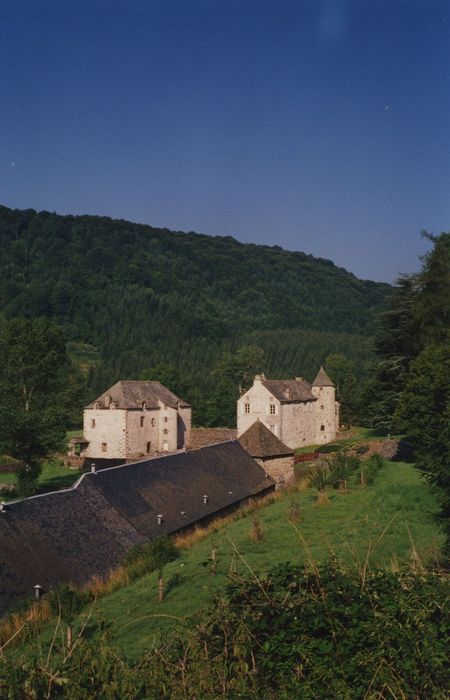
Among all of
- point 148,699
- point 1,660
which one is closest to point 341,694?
point 148,699

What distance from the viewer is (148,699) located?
6492 millimetres

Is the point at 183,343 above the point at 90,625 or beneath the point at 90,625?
above

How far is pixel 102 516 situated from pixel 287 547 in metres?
7.17

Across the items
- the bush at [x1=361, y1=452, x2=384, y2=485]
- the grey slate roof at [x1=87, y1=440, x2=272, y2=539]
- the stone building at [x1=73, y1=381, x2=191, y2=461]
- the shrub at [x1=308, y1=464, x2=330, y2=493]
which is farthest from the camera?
the stone building at [x1=73, y1=381, x2=191, y2=461]

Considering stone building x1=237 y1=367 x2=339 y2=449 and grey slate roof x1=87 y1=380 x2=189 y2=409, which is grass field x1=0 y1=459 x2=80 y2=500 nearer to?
grey slate roof x1=87 y1=380 x2=189 y2=409

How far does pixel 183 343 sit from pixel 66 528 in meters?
136

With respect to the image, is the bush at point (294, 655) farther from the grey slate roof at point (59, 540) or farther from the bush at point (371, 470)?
the bush at point (371, 470)

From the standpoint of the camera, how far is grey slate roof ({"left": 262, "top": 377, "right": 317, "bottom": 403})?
2327 inches

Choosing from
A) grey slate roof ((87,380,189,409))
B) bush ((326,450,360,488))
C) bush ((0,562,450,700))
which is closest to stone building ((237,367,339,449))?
grey slate roof ((87,380,189,409))

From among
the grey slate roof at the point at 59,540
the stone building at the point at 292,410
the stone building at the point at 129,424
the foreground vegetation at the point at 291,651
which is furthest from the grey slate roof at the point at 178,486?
the stone building at the point at 292,410

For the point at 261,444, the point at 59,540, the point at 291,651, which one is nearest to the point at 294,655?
the point at 291,651

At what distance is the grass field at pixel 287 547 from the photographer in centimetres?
1302

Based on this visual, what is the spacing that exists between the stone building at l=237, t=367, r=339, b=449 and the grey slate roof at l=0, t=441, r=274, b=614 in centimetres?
2537

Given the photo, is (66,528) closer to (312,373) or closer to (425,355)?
(425,355)
